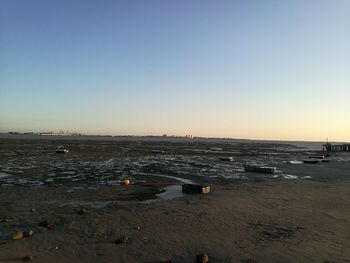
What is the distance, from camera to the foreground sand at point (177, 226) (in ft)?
36.5

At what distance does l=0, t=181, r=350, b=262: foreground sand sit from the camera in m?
11.1

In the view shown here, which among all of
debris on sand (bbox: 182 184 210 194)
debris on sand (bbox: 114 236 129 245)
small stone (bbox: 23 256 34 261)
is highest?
debris on sand (bbox: 182 184 210 194)

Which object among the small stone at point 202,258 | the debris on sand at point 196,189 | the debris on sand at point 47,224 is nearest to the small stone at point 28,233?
the debris on sand at point 47,224

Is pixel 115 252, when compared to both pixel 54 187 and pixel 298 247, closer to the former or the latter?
pixel 298 247

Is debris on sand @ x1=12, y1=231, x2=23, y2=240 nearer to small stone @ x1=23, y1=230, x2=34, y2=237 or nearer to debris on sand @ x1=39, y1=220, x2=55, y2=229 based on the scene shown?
small stone @ x1=23, y1=230, x2=34, y2=237

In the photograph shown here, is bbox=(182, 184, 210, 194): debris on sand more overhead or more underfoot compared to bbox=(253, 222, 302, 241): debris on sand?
more overhead

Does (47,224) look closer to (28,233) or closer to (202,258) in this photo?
(28,233)

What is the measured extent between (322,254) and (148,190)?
45.2 feet

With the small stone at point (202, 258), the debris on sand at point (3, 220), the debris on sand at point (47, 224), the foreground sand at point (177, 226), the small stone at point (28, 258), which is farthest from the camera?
the debris on sand at point (3, 220)

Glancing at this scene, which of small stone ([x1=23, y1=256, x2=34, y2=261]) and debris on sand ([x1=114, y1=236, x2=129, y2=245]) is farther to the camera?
debris on sand ([x1=114, y1=236, x2=129, y2=245])

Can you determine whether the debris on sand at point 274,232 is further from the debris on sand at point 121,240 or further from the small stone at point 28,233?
the small stone at point 28,233

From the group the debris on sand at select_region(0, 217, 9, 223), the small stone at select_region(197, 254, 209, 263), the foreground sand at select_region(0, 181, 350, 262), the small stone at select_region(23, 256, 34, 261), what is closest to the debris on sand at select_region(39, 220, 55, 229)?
the foreground sand at select_region(0, 181, 350, 262)

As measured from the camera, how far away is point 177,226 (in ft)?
46.9

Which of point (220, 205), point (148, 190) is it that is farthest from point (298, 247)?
point (148, 190)
